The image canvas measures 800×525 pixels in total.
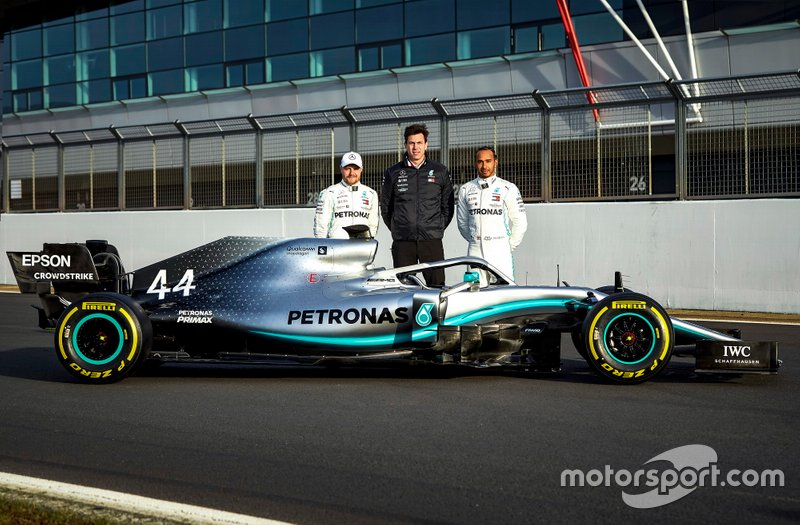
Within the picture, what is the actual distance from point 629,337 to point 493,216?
2.99 metres

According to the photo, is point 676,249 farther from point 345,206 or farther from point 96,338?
point 96,338

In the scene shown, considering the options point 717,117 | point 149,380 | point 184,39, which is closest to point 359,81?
point 184,39

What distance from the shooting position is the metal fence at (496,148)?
11906 mm

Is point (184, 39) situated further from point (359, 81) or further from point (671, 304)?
point (671, 304)

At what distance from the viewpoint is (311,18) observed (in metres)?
24.8

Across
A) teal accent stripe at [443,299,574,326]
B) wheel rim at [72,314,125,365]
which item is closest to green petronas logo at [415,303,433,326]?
teal accent stripe at [443,299,574,326]

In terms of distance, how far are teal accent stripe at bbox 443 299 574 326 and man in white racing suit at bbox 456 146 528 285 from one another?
2.35 metres

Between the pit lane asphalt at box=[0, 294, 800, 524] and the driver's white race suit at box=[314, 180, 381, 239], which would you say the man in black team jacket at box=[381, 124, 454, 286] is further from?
the pit lane asphalt at box=[0, 294, 800, 524]

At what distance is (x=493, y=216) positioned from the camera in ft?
30.0

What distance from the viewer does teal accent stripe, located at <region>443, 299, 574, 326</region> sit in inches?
261

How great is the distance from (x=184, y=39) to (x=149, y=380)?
856 inches

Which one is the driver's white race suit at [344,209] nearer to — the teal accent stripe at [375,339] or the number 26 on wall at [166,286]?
the number 26 on wall at [166,286]

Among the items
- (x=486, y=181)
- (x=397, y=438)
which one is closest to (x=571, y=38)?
(x=486, y=181)

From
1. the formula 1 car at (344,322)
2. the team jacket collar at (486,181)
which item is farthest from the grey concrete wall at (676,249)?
the formula 1 car at (344,322)
